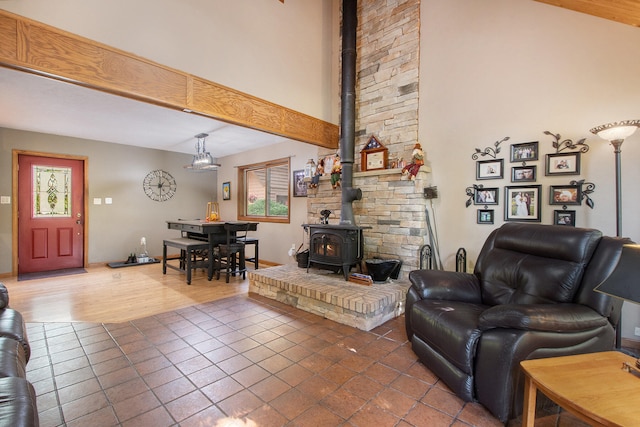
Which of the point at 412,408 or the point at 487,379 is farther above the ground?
the point at 487,379

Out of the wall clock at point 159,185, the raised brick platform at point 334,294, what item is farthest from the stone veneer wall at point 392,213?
the wall clock at point 159,185

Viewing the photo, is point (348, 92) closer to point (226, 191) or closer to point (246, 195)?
point (246, 195)

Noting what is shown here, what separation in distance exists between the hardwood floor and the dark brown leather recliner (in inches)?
109

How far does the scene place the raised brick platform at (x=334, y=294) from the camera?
9.48 feet

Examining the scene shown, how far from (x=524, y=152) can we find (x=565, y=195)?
0.55m

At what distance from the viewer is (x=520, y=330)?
1.58 meters

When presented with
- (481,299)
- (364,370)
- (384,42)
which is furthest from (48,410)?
(384,42)

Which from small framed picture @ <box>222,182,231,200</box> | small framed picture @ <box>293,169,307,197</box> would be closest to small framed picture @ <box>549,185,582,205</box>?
small framed picture @ <box>293,169,307,197</box>

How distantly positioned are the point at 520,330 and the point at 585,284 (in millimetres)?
671

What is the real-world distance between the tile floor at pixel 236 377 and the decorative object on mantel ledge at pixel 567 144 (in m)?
2.25

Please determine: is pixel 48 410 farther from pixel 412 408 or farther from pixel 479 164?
pixel 479 164

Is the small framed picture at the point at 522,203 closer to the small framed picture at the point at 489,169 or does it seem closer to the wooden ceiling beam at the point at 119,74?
the small framed picture at the point at 489,169

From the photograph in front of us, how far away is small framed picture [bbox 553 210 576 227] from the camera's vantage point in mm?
2736

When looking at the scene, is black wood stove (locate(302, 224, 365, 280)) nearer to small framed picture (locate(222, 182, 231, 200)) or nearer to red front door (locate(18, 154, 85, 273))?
small framed picture (locate(222, 182, 231, 200))
